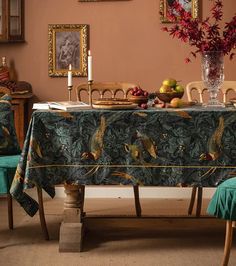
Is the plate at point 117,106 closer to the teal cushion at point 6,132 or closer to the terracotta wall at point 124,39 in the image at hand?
the teal cushion at point 6,132

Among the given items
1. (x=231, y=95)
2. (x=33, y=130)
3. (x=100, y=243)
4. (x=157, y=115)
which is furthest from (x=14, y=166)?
(x=231, y=95)

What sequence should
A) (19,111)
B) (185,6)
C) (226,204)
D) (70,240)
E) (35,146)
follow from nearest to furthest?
(226,204) → (35,146) → (70,240) → (19,111) → (185,6)

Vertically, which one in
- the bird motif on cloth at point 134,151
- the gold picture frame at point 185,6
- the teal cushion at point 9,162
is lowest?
the teal cushion at point 9,162

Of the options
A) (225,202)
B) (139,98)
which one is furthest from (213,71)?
(225,202)

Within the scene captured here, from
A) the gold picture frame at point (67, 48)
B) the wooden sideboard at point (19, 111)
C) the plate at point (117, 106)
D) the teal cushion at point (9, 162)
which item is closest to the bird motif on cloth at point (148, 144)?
the plate at point (117, 106)

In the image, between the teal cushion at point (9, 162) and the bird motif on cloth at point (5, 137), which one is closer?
the teal cushion at point (9, 162)

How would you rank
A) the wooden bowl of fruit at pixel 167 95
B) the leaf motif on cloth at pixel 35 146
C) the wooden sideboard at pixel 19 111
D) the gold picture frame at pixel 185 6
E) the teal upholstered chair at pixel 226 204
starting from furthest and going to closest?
the gold picture frame at pixel 185 6
the wooden sideboard at pixel 19 111
the wooden bowl of fruit at pixel 167 95
the leaf motif on cloth at pixel 35 146
the teal upholstered chair at pixel 226 204

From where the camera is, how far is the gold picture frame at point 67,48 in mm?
4859

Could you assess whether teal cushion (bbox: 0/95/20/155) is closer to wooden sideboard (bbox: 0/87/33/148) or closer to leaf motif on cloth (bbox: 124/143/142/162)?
leaf motif on cloth (bbox: 124/143/142/162)

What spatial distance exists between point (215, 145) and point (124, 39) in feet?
6.96

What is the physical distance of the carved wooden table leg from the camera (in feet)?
10.3

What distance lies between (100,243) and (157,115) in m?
0.84

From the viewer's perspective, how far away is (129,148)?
118 inches

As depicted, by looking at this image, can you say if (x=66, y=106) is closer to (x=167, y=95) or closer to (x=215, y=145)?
(x=167, y=95)
